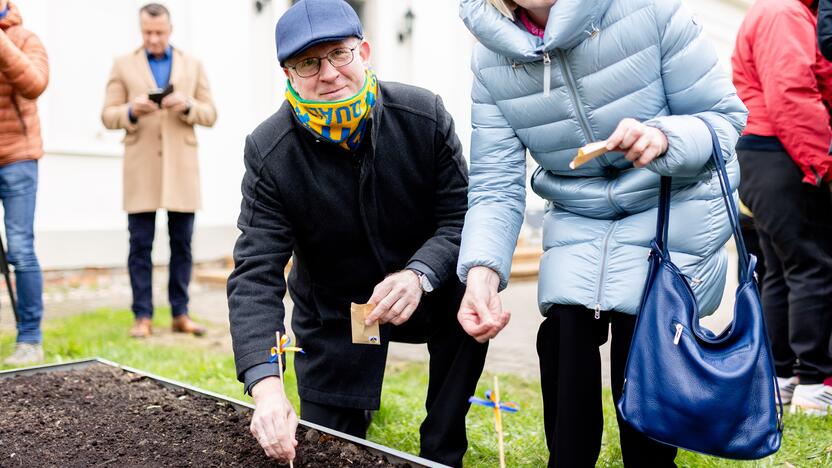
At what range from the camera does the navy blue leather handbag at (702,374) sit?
1.75m

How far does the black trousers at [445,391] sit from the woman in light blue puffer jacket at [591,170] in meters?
0.38

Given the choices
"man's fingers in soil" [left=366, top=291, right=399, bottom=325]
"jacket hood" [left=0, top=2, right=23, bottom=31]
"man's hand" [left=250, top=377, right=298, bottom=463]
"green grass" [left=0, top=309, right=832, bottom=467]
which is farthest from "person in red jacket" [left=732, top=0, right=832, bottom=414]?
"jacket hood" [left=0, top=2, right=23, bottom=31]

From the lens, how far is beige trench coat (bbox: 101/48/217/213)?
16.8 feet

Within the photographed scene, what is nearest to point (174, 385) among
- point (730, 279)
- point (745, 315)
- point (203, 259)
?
point (745, 315)

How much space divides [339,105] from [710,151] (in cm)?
99

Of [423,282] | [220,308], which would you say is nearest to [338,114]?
[423,282]

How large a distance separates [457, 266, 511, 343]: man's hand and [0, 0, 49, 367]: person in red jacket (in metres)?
2.93

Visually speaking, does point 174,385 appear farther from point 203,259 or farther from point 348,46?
point 203,259

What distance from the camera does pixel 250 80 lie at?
8445mm

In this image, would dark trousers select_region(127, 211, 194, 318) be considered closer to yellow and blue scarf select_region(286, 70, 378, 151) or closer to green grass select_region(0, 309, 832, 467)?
green grass select_region(0, 309, 832, 467)

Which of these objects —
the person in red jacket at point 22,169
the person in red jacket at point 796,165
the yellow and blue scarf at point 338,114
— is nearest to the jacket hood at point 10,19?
the person in red jacket at point 22,169

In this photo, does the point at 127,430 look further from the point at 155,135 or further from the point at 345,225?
the point at 155,135

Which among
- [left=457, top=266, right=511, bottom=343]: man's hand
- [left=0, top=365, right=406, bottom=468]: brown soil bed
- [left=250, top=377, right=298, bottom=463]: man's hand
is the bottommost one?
[left=0, top=365, right=406, bottom=468]: brown soil bed

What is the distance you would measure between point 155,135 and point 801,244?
3841mm
